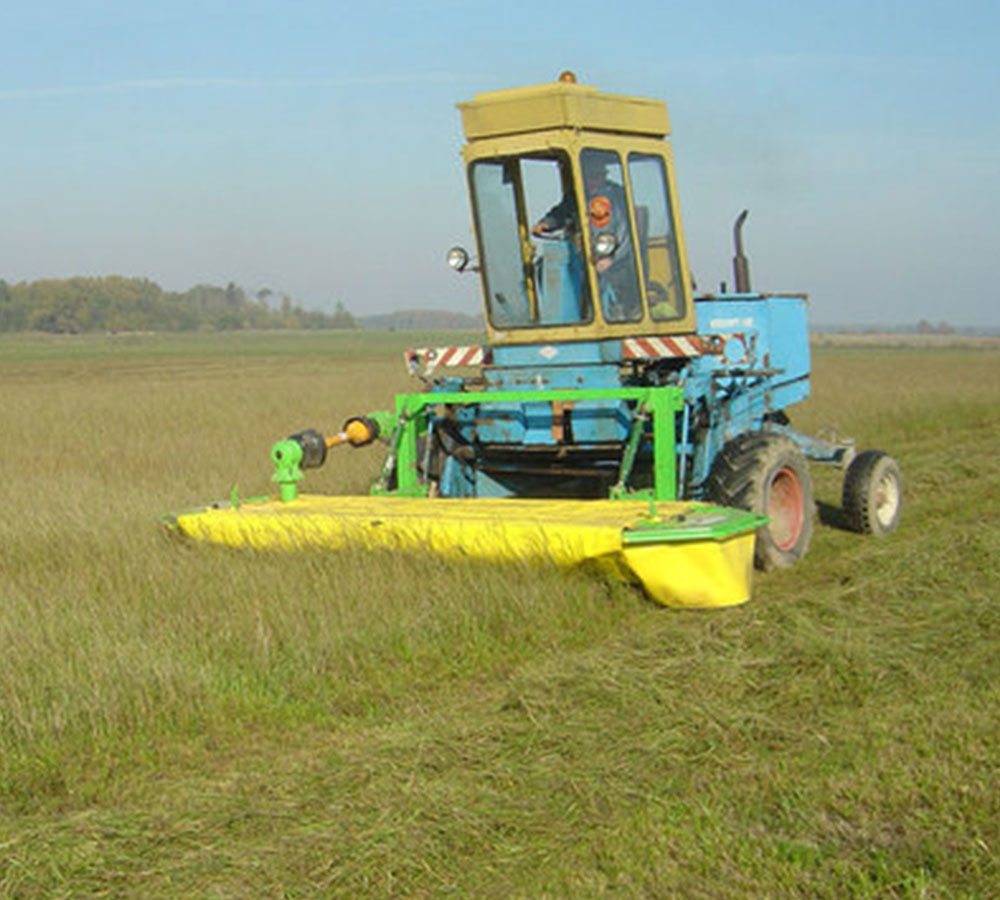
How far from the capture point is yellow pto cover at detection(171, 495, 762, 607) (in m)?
6.15

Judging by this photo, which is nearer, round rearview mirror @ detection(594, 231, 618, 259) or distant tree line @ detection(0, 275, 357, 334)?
round rearview mirror @ detection(594, 231, 618, 259)

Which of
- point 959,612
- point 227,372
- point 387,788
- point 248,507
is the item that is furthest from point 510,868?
point 227,372

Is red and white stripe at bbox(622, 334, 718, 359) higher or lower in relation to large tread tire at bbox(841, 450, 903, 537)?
higher

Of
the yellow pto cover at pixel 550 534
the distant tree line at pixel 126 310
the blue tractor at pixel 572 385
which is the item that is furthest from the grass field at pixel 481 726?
the distant tree line at pixel 126 310

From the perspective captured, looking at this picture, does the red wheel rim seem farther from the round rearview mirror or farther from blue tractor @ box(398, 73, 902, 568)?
the round rearview mirror

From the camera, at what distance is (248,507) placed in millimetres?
7457

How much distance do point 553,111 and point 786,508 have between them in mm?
2706

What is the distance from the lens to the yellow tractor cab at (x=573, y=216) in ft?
25.8

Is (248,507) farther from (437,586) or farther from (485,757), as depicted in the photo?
(485,757)

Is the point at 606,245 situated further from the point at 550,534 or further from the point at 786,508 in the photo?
the point at 550,534

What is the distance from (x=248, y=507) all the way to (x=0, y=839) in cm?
379

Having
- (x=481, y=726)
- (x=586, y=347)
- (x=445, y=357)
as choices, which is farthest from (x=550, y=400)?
(x=481, y=726)

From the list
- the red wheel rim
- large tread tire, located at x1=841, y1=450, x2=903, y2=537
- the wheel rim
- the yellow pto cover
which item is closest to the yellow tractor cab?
the red wheel rim

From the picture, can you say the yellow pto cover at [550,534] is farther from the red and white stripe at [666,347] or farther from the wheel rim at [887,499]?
the wheel rim at [887,499]
